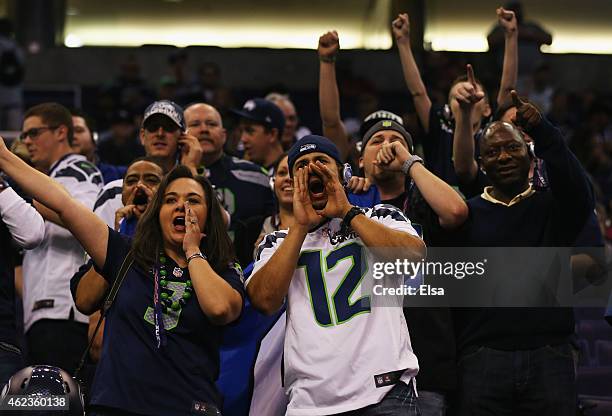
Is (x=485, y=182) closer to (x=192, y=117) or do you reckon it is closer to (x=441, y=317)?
(x=441, y=317)

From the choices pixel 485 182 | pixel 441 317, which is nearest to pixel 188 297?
pixel 441 317

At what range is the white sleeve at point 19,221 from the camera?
226 inches

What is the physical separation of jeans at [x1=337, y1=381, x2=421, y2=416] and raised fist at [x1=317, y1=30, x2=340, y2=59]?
9.51ft

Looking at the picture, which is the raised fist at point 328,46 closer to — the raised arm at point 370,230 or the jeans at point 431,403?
the raised arm at point 370,230

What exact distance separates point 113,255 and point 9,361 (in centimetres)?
96

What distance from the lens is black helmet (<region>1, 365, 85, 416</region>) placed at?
4.59 meters

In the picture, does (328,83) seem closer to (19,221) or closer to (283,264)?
(19,221)

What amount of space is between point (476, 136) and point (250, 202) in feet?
4.65

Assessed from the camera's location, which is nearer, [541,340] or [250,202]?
[541,340]

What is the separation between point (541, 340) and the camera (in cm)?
575

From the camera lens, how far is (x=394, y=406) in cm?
476

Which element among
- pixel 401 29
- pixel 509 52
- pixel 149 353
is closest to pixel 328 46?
pixel 401 29

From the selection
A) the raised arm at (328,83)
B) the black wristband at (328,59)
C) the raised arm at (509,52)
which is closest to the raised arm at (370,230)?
the raised arm at (328,83)

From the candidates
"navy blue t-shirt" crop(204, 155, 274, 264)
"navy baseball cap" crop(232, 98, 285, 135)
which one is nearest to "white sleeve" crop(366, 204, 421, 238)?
"navy blue t-shirt" crop(204, 155, 274, 264)
